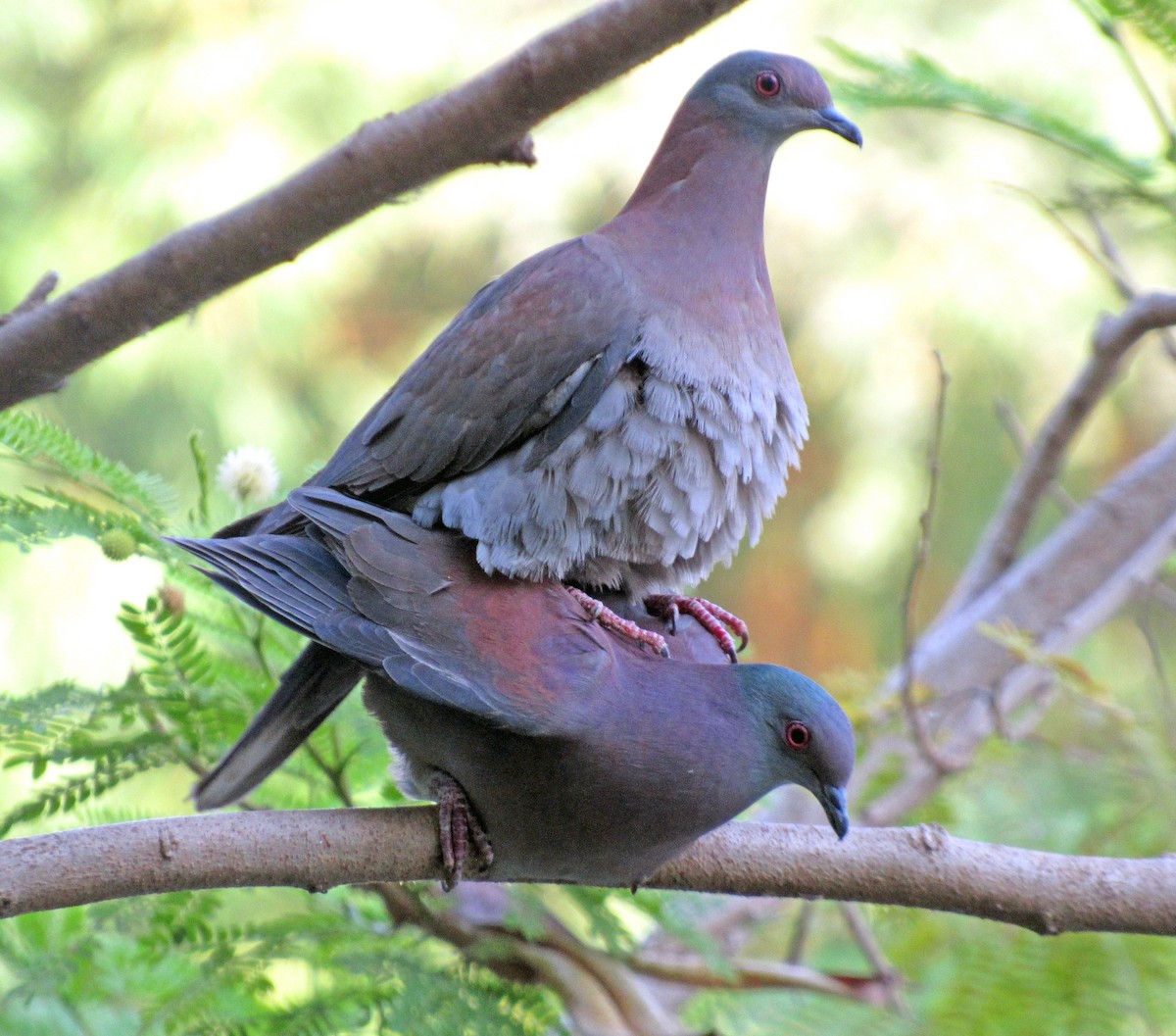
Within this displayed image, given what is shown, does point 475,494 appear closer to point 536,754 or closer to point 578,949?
point 536,754

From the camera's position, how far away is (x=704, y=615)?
1.77 meters

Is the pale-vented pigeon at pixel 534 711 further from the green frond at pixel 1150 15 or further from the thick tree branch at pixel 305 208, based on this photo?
the green frond at pixel 1150 15

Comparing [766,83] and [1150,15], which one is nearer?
[766,83]

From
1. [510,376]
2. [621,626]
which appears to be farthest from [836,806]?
[510,376]

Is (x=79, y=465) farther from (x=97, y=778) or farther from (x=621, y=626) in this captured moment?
(x=621, y=626)

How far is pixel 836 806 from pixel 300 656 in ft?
2.28

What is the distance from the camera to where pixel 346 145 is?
1.55 m

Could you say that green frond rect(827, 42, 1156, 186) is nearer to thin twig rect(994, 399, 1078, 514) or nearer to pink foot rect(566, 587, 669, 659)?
thin twig rect(994, 399, 1078, 514)

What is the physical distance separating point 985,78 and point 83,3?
12.6 feet

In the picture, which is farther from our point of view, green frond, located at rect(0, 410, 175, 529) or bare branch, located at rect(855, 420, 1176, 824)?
bare branch, located at rect(855, 420, 1176, 824)

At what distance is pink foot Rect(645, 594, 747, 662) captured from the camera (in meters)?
1.75

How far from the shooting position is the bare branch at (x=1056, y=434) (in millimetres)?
2420

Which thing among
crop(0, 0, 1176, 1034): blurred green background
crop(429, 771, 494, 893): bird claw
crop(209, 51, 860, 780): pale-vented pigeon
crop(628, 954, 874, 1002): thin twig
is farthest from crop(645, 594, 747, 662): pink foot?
crop(0, 0, 1176, 1034): blurred green background

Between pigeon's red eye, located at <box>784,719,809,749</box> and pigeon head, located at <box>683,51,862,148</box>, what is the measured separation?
0.82 m
